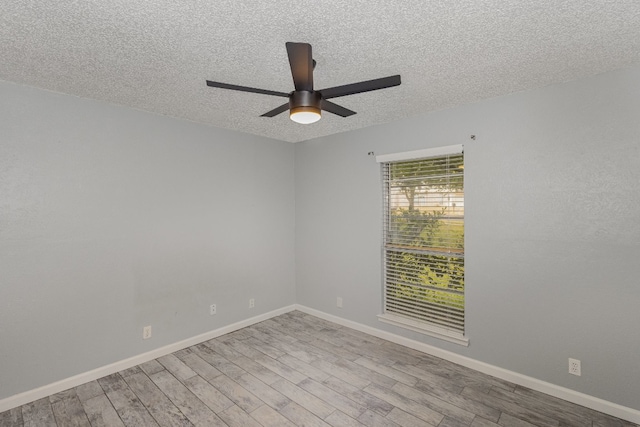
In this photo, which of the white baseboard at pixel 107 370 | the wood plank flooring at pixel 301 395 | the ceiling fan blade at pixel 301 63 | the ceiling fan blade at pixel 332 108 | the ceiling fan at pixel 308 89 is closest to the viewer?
the ceiling fan blade at pixel 301 63

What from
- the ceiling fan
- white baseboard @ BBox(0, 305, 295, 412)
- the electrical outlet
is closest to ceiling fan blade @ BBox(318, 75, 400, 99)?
the ceiling fan

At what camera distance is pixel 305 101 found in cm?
184

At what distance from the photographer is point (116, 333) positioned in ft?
9.62

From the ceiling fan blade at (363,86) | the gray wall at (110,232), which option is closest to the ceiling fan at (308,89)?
the ceiling fan blade at (363,86)

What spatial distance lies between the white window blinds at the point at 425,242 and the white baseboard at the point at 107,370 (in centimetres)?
201

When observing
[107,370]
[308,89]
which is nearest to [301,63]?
[308,89]

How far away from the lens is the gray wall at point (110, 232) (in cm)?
247

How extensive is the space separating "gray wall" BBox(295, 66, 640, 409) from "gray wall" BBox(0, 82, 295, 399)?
2.20m

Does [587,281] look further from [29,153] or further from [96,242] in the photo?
[29,153]

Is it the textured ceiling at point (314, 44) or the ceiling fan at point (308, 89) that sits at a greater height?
the textured ceiling at point (314, 44)

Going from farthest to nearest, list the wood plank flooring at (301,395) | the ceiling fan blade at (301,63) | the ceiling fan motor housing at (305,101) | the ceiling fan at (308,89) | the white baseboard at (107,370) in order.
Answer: the white baseboard at (107,370) < the wood plank flooring at (301,395) < the ceiling fan motor housing at (305,101) < the ceiling fan at (308,89) < the ceiling fan blade at (301,63)

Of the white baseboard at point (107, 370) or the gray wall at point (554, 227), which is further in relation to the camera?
the white baseboard at point (107, 370)

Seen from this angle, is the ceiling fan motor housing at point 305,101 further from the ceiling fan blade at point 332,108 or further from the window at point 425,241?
the window at point 425,241

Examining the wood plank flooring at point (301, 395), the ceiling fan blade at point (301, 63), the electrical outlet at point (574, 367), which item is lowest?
the wood plank flooring at point (301, 395)
